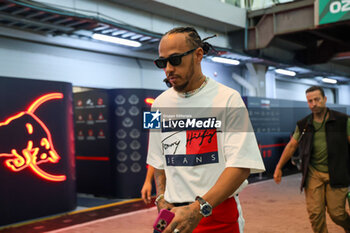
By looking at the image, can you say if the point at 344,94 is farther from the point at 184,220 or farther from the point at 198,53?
the point at 184,220

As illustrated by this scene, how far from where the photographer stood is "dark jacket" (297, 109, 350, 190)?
177 inches

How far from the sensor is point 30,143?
6.67 metres

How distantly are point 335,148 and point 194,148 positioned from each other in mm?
3096

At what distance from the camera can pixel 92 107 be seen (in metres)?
9.50

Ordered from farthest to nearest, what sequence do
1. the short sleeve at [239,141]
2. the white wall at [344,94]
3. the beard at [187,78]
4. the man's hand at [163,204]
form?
1. the white wall at [344,94]
2. the man's hand at [163,204]
3. the beard at [187,78]
4. the short sleeve at [239,141]

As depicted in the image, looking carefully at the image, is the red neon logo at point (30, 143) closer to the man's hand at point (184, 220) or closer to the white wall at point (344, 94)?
the man's hand at point (184, 220)

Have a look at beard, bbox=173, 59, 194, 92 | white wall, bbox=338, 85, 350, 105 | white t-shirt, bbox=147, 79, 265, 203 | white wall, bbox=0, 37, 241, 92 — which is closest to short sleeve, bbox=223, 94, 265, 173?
white t-shirt, bbox=147, 79, 265, 203

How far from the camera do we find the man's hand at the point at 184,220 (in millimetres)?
1595

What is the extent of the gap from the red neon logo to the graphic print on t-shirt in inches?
197

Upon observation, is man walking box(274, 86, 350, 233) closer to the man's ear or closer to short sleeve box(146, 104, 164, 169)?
short sleeve box(146, 104, 164, 169)

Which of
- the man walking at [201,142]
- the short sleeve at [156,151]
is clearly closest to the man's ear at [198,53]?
the man walking at [201,142]

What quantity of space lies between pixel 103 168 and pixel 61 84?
2694 mm

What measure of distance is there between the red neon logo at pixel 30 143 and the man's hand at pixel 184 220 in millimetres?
5401

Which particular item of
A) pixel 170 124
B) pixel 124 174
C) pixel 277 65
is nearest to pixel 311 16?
pixel 277 65
